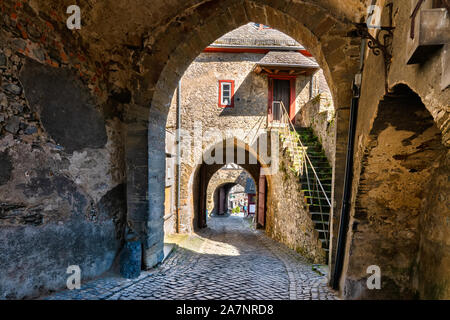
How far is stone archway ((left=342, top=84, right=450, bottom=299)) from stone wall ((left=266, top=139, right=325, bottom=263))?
6.70ft

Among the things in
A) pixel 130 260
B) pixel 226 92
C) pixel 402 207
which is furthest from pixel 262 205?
pixel 402 207

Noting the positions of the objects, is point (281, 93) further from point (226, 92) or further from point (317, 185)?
point (317, 185)

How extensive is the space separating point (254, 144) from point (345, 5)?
715 centimetres

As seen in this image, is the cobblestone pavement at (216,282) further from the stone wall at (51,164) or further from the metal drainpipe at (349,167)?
the metal drainpipe at (349,167)

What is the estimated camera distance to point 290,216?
7660mm

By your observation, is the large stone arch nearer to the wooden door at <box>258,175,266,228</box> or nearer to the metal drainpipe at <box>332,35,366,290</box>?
the metal drainpipe at <box>332,35,366,290</box>

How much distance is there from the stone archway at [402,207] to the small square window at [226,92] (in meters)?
8.02

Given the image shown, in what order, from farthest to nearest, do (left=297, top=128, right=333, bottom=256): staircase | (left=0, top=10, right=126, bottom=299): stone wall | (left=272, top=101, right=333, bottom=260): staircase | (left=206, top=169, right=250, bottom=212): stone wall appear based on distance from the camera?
1. (left=206, top=169, right=250, bottom=212): stone wall
2. (left=272, top=101, right=333, bottom=260): staircase
3. (left=297, top=128, right=333, bottom=256): staircase
4. (left=0, top=10, right=126, bottom=299): stone wall

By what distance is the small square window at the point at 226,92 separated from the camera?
10.6 meters

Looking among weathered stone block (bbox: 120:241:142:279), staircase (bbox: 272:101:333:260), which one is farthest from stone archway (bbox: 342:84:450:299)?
weathered stone block (bbox: 120:241:142:279)

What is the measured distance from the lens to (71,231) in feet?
11.4

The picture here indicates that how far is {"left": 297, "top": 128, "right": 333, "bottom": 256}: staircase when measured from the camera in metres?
5.76

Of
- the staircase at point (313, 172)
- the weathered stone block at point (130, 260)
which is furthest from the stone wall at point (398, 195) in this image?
the weathered stone block at point (130, 260)
